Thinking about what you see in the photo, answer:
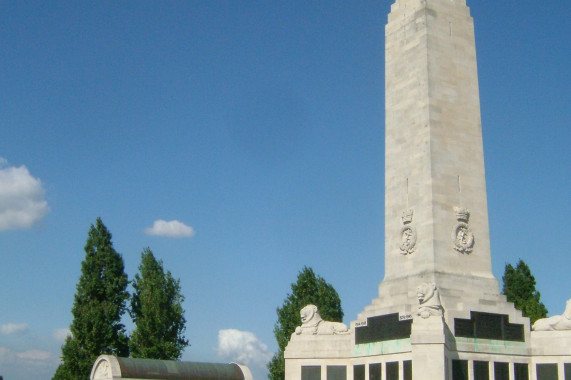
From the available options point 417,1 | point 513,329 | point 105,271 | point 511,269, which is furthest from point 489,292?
point 105,271

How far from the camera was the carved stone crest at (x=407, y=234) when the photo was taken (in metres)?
28.5

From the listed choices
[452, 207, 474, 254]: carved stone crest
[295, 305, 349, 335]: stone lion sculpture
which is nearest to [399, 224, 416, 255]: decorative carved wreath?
[452, 207, 474, 254]: carved stone crest

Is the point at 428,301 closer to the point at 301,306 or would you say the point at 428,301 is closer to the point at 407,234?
the point at 407,234

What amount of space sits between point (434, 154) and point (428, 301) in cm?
600

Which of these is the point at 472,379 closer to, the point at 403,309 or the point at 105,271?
the point at 403,309

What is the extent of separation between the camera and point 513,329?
27.3m

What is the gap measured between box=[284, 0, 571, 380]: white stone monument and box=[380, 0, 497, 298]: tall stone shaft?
4cm

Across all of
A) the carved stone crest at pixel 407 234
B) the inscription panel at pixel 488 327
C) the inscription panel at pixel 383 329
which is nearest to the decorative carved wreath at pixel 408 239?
the carved stone crest at pixel 407 234

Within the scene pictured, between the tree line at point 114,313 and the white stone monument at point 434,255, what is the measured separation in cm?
1319

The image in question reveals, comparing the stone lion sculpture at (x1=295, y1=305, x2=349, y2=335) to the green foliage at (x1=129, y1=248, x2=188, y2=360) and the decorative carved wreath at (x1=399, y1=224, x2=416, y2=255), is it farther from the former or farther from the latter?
the green foliage at (x1=129, y1=248, x2=188, y2=360)

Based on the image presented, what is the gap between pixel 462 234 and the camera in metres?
28.3

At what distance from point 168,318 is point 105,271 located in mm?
4269

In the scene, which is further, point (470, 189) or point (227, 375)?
point (227, 375)

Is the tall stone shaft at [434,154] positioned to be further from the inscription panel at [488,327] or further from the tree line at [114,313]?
the tree line at [114,313]
